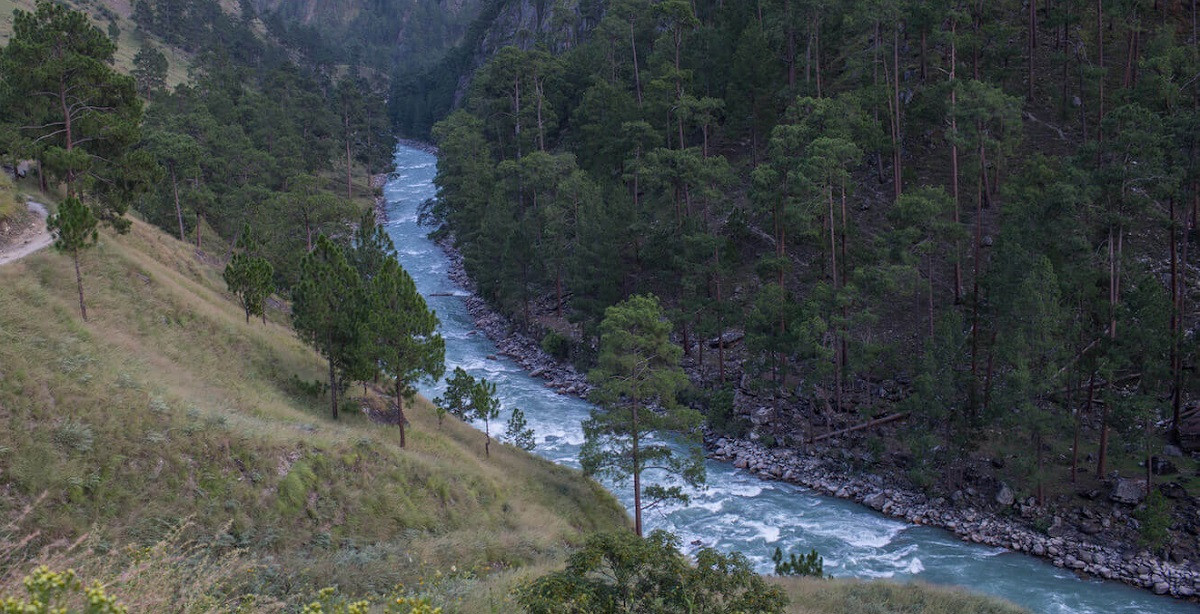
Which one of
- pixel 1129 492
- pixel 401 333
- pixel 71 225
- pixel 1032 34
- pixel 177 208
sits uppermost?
pixel 1032 34

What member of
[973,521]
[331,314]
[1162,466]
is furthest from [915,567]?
[331,314]

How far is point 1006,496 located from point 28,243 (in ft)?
124

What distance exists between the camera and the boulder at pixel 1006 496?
30000 millimetres

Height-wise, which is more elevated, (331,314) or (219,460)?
(331,314)

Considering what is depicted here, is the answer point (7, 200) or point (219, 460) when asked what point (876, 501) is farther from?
point (7, 200)

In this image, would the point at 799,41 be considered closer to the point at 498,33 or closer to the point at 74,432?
the point at 74,432

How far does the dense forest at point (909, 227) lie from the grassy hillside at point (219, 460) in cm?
1408

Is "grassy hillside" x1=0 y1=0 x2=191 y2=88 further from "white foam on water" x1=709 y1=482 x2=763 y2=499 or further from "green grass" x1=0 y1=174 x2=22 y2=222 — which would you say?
"white foam on water" x1=709 y1=482 x2=763 y2=499

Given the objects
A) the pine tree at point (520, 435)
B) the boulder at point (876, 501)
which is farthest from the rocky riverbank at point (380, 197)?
the boulder at point (876, 501)

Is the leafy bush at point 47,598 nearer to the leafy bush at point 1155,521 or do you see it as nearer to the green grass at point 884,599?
the green grass at point 884,599

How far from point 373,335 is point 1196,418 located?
104 ft

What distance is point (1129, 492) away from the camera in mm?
28281

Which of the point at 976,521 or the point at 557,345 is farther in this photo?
the point at 557,345

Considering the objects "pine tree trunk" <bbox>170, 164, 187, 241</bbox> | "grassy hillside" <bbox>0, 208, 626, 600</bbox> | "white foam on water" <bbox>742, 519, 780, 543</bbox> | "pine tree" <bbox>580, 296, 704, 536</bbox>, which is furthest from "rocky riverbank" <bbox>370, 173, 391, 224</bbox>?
"white foam on water" <bbox>742, 519, 780, 543</bbox>
